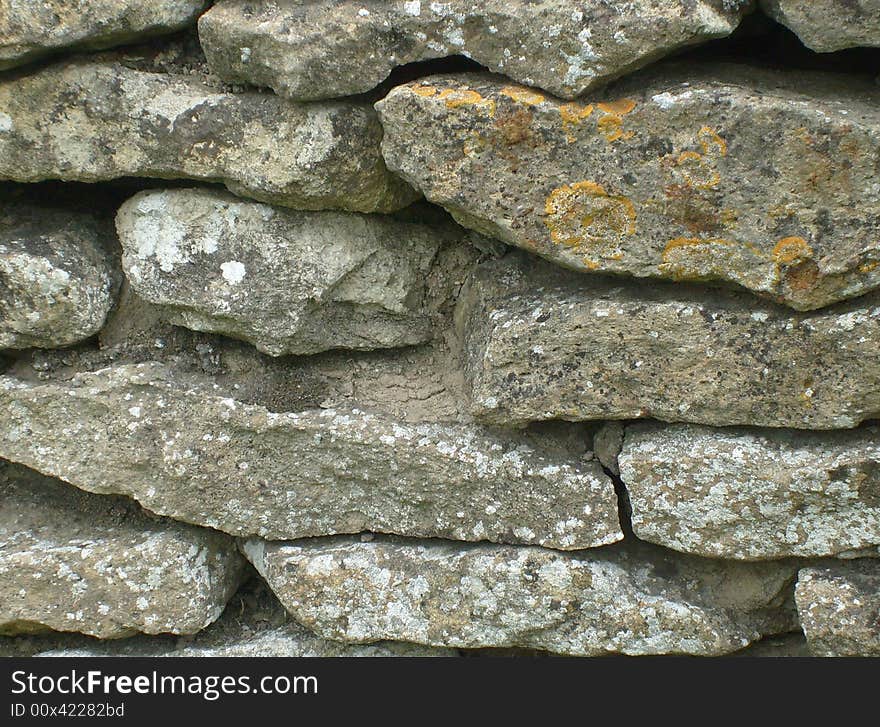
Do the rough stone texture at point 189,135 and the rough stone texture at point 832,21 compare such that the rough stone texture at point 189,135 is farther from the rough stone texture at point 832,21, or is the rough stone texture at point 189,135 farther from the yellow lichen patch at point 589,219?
the rough stone texture at point 832,21

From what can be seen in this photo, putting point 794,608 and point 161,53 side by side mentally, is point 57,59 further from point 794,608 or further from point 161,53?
point 794,608

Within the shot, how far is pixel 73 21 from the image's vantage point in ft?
6.49

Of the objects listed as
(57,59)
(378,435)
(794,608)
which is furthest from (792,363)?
(57,59)

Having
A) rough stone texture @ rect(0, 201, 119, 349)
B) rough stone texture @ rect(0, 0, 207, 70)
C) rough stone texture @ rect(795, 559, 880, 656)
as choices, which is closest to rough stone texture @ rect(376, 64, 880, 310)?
rough stone texture @ rect(0, 0, 207, 70)

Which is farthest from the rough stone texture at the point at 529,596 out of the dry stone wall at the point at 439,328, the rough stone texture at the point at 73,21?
the rough stone texture at the point at 73,21

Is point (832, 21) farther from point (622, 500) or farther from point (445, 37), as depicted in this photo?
point (622, 500)

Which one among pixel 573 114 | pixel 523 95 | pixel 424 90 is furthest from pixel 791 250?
pixel 424 90

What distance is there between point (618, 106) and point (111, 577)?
1858 mm

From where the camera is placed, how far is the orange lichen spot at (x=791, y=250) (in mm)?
1850

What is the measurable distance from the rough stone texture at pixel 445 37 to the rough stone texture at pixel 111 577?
1.32m

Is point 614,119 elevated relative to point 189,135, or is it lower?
lower

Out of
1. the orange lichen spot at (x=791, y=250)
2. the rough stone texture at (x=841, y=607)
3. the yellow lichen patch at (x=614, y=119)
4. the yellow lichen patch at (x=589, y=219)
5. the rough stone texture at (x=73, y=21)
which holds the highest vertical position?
the rough stone texture at (x=73, y=21)

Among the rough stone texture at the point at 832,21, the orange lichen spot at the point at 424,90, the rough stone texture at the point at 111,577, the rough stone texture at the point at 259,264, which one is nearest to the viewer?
the rough stone texture at the point at 832,21

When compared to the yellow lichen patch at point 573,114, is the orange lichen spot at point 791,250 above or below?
below
